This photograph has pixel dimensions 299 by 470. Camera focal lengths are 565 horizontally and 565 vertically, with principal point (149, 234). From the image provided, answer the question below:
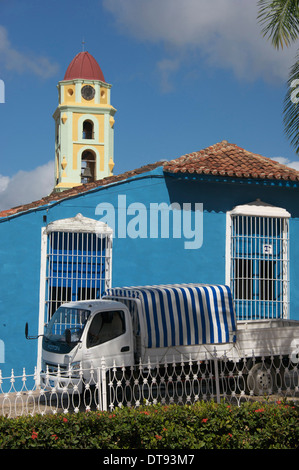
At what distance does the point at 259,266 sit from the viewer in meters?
14.0

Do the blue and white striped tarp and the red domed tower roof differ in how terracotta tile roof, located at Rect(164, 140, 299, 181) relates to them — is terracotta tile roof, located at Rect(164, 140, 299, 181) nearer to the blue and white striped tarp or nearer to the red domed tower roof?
the blue and white striped tarp

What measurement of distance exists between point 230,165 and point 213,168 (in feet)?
2.10

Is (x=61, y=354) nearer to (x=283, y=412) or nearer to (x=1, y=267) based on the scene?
(x=1, y=267)

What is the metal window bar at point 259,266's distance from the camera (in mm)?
13812

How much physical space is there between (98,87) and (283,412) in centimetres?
1969

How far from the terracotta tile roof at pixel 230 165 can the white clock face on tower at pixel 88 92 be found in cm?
992

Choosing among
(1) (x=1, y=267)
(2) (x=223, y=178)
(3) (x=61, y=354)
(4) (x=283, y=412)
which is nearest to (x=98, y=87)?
(2) (x=223, y=178)

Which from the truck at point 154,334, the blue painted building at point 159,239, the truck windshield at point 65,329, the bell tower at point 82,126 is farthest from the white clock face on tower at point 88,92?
the truck windshield at point 65,329

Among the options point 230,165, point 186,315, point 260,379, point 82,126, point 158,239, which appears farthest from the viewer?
point 82,126

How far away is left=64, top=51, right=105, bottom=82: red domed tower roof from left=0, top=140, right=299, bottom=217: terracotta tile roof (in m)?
10.9

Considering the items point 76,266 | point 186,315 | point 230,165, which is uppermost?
point 230,165

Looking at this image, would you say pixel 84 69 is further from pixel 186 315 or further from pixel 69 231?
pixel 186 315

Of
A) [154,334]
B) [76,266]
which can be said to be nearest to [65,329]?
[154,334]

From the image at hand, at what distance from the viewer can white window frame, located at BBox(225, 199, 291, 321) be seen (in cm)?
1371
